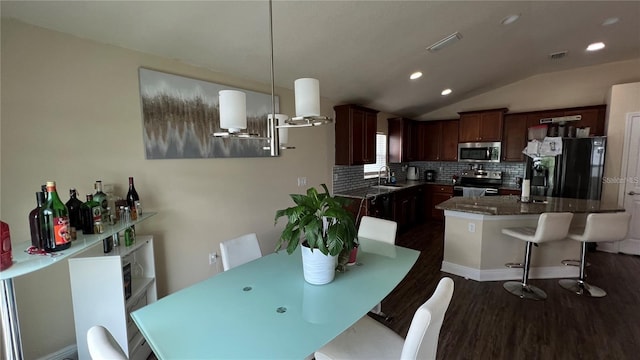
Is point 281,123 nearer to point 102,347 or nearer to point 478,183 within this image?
point 102,347

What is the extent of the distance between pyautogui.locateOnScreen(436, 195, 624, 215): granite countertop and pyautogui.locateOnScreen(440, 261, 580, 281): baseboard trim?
29.6 inches

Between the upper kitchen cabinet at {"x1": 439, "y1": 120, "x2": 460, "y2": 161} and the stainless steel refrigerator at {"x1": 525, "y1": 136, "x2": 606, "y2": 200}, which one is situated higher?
the upper kitchen cabinet at {"x1": 439, "y1": 120, "x2": 460, "y2": 161}

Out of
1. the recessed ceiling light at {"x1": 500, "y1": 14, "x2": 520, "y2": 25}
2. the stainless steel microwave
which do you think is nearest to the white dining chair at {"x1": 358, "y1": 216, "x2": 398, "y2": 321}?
the recessed ceiling light at {"x1": 500, "y1": 14, "x2": 520, "y2": 25}

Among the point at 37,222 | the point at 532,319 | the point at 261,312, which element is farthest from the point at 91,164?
the point at 532,319

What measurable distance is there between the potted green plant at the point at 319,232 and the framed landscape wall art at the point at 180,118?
1.51m

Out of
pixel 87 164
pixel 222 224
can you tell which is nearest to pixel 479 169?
pixel 222 224

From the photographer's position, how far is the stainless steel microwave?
17.4ft

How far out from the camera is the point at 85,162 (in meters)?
2.00

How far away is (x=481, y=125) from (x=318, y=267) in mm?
5309

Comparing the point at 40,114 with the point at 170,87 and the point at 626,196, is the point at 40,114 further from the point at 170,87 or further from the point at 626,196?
the point at 626,196

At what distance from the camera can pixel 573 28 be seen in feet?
10.8

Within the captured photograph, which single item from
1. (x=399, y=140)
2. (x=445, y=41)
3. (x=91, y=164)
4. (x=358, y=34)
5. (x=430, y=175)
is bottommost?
(x=430, y=175)

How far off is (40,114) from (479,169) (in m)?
6.60

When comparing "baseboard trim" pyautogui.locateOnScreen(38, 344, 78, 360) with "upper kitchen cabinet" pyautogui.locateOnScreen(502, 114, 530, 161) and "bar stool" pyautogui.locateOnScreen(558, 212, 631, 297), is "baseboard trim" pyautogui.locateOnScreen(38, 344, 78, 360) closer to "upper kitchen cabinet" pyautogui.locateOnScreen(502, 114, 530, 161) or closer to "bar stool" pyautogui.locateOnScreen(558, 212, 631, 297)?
"bar stool" pyautogui.locateOnScreen(558, 212, 631, 297)
